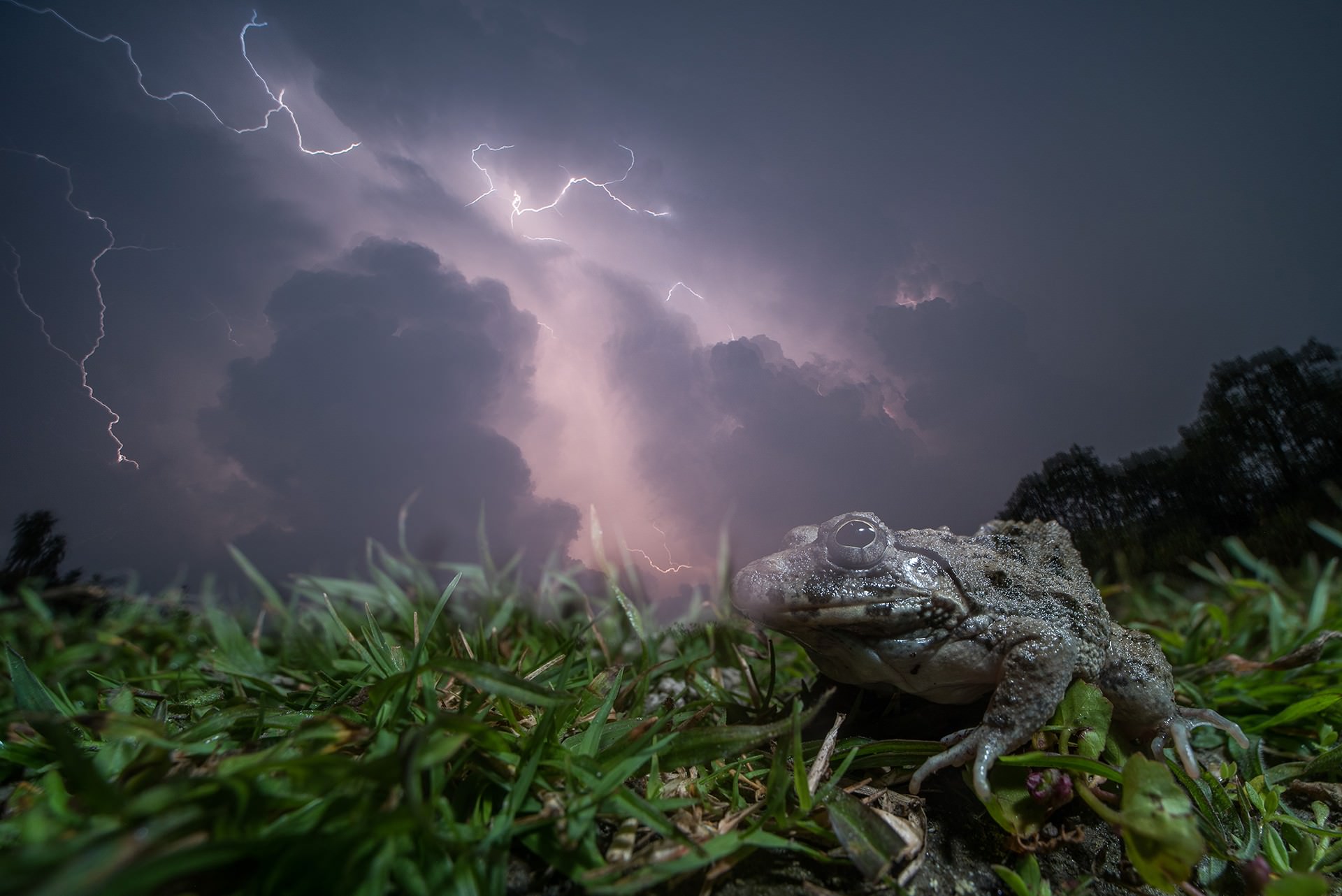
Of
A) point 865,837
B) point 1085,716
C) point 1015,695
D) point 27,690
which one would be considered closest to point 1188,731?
point 1085,716

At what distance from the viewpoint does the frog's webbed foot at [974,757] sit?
5.44 ft

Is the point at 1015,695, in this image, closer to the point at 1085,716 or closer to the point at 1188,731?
the point at 1085,716

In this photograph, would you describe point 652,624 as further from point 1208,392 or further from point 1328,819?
point 1208,392

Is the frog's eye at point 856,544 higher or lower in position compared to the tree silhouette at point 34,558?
lower

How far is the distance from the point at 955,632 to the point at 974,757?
36 centimetres

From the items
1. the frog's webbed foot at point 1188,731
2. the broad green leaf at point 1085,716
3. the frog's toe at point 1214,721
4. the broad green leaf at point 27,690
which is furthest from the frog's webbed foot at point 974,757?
the broad green leaf at point 27,690

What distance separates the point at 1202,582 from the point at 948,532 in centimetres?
386

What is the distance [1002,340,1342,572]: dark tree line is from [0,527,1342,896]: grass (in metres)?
1.52

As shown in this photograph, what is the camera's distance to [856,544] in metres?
1.95

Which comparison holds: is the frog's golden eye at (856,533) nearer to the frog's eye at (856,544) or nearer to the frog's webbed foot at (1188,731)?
the frog's eye at (856,544)

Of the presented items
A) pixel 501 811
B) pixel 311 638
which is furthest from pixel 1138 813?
pixel 311 638

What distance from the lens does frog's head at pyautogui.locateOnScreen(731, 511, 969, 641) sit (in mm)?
1884

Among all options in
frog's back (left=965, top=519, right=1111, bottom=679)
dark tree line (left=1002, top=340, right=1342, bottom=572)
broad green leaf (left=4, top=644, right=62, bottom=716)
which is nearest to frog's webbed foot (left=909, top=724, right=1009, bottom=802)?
frog's back (left=965, top=519, right=1111, bottom=679)

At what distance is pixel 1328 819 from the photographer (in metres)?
1.92
